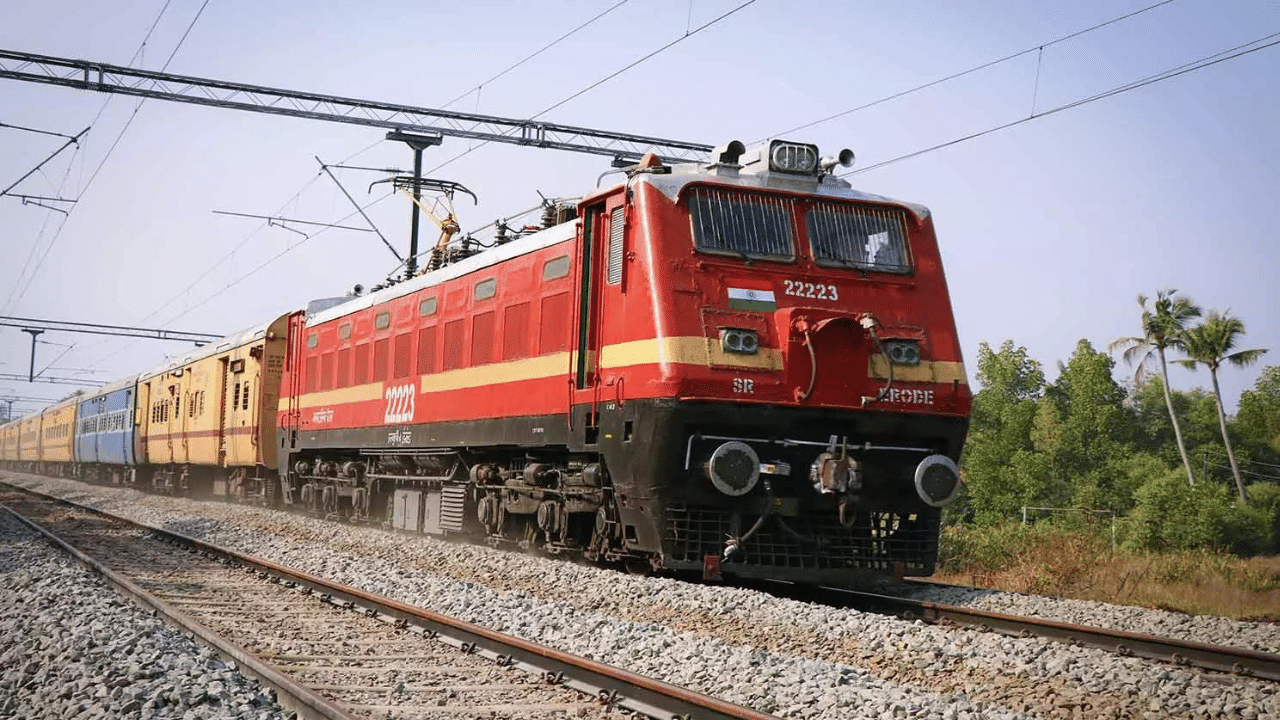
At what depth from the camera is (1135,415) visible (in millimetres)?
78938

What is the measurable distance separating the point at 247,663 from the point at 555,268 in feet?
20.8

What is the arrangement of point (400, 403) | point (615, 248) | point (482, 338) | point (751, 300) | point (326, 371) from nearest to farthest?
point (751, 300)
point (615, 248)
point (482, 338)
point (400, 403)
point (326, 371)

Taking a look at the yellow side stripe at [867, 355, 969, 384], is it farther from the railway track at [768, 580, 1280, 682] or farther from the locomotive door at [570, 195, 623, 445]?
the locomotive door at [570, 195, 623, 445]

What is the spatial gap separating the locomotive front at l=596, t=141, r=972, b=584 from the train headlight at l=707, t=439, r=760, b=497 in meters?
0.02

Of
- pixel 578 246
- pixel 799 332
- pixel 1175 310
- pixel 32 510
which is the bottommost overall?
pixel 32 510

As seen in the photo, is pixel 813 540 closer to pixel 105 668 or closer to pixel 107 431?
pixel 105 668

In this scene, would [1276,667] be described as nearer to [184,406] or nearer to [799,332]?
[799,332]

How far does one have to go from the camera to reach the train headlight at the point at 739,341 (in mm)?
10789

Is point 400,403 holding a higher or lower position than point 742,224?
lower

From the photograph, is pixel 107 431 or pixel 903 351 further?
pixel 107 431

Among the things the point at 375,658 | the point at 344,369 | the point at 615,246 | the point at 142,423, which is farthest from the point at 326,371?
the point at 142,423

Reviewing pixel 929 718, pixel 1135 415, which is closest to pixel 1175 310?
pixel 1135 415

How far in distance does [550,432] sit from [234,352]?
17.9 meters

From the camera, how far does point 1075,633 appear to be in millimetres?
9227
